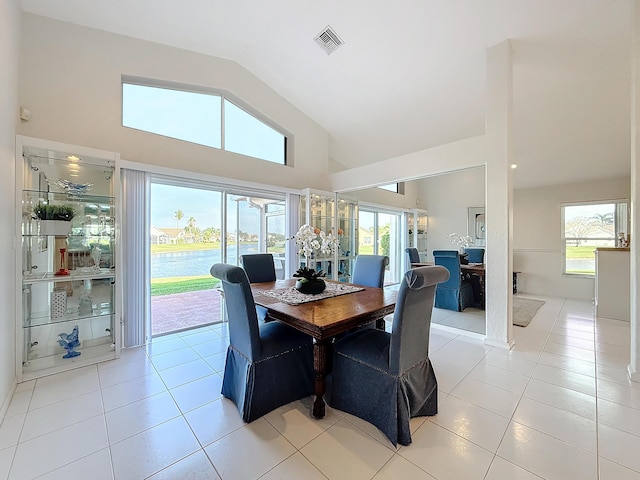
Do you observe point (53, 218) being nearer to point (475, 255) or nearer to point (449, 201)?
point (475, 255)

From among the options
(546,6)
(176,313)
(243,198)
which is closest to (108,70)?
(243,198)

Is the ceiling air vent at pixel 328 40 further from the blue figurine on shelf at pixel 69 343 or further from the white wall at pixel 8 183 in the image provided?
the blue figurine on shelf at pixel 69 343

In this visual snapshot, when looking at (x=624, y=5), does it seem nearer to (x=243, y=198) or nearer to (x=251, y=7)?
(x=251, y=7)

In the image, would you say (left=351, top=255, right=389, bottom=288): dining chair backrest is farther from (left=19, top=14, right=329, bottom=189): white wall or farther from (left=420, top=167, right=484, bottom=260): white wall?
(left=420, top=167, right=484, bottom=260): white wall

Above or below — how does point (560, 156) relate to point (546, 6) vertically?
below

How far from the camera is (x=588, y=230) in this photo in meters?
5.34

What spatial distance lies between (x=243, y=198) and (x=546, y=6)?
13.2ft

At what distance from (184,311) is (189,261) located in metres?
0.96

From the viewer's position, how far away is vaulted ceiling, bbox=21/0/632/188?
254 cm

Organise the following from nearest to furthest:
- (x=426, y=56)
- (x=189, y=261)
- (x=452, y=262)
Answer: (x=426, y=56), (x=189, y=261), (x=452, y=262)

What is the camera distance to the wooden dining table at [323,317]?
1.68 meters

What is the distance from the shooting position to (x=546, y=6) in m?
2.37

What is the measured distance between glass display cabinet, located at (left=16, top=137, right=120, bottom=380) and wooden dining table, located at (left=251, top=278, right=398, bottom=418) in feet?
6.36

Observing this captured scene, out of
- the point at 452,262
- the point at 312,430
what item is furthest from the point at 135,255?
the point at 452,262
